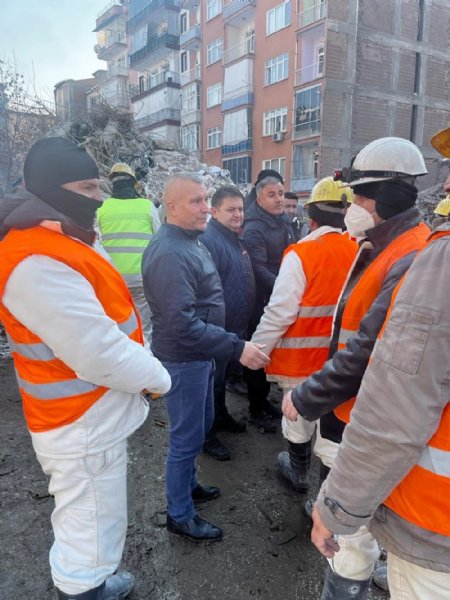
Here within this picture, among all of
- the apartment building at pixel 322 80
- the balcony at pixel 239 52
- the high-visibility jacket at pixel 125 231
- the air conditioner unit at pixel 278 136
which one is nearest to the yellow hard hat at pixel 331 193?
the high-visibility jacket at pixel 125 231

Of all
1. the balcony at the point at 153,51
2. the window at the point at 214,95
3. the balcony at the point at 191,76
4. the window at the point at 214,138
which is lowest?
the window at the point at 214,138

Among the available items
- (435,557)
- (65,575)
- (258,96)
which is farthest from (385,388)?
(258,96)

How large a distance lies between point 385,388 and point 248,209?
353 centimetres

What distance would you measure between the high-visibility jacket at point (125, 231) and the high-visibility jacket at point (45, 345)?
2772mm

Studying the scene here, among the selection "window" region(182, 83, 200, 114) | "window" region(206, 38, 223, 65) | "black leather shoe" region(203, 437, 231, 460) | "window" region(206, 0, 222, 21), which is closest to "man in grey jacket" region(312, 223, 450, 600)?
"black leather shoe" region(203, 437, 231, 460)

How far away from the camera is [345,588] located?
1875 mm

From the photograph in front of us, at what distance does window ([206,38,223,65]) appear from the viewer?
2801 cm

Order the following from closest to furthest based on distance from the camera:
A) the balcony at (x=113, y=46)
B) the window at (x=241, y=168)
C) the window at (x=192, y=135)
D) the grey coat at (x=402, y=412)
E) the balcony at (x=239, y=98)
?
1. the grey coat at (x=402, y=412)
2. the balcony at (x=239, y=98)
3. the window at (x=241, y=168)
4. the window at (x=192, y=135)
5. the balcony at (x=113, y=46)

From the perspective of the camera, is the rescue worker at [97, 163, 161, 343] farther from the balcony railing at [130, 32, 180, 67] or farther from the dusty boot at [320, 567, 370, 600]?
the balcony railing at [130, 32, 180, 67]

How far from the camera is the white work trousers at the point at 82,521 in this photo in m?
1.70

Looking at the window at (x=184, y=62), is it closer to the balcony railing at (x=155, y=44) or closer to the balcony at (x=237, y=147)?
the balcony railing at (x=155, y=44)

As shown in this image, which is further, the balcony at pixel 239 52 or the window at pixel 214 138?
the window at pixel 214 138

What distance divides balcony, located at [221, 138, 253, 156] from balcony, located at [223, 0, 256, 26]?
710 centimetres

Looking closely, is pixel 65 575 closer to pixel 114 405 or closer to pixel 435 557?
pixel 114 405
